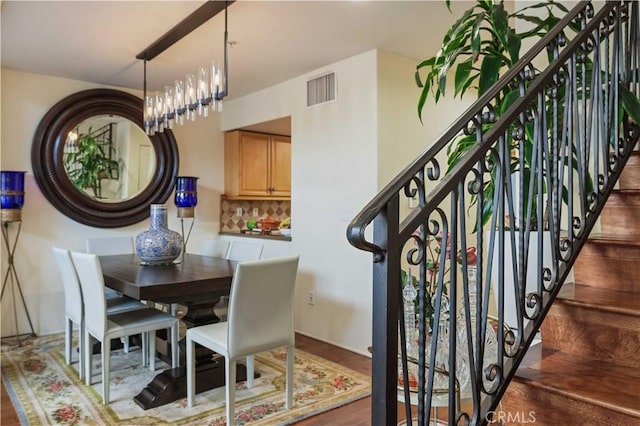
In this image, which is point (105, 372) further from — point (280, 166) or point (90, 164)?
point (280, 166)

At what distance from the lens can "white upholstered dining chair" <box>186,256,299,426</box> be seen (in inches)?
99.7

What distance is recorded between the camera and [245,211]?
5965 mm

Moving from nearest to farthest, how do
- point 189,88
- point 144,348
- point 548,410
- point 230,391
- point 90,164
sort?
point 548,410
point 230,391
point 189,88
point 144,348
point 90,164

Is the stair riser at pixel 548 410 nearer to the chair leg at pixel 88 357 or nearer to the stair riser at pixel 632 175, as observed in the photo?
the stair riser at pixel 632 175

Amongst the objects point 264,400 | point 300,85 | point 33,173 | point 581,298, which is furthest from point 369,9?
point 33,173

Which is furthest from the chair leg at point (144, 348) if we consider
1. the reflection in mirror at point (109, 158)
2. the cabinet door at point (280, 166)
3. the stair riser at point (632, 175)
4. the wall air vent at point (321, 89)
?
the stair riser at point (632, 175)

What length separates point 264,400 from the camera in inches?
116

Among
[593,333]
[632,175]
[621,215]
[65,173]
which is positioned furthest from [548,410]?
[65,173]

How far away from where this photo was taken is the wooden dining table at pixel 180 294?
278 cm

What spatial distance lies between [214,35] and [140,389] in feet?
8.52

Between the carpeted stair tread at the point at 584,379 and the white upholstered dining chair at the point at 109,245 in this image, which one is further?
the white upholstered dining chair at the point at 109,245

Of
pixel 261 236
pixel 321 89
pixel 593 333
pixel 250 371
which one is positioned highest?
pixel 321 89

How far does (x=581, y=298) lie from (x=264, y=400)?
2067 millimetres

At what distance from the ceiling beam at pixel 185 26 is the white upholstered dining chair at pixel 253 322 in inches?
63.5
